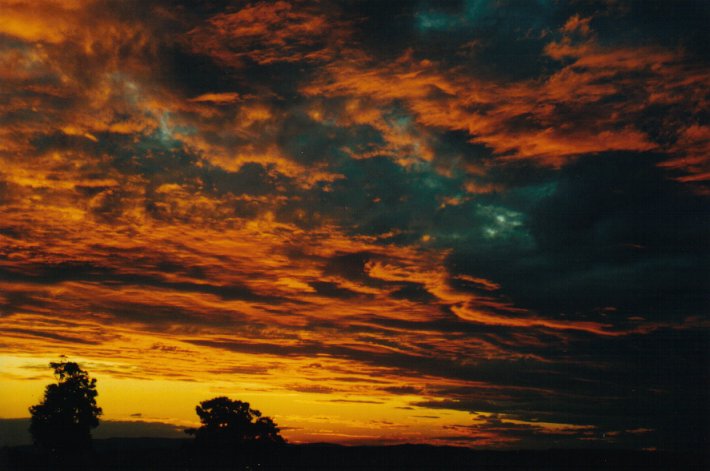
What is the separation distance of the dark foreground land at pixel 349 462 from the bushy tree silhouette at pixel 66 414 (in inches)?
71.4

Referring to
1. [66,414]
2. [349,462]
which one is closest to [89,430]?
[66,414]

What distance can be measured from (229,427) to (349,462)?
1673cm

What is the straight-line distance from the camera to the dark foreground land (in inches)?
2682

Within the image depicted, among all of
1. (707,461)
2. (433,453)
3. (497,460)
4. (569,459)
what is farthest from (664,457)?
(433,453)

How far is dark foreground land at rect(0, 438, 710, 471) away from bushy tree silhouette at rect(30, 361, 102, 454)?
1.81 m

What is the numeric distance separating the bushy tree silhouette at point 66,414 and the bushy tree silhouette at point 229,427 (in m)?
11.8

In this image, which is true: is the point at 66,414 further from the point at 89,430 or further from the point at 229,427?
the point at 229,427

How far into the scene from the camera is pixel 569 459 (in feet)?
246

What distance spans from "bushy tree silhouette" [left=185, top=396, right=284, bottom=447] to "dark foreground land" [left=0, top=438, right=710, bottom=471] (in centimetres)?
140

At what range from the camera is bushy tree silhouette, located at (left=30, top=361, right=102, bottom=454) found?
72750 mm

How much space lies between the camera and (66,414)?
7331cm

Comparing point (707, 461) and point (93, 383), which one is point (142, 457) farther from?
point (707, 461)

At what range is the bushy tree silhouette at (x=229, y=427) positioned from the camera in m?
74.2

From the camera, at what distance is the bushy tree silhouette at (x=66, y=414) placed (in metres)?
72.8
